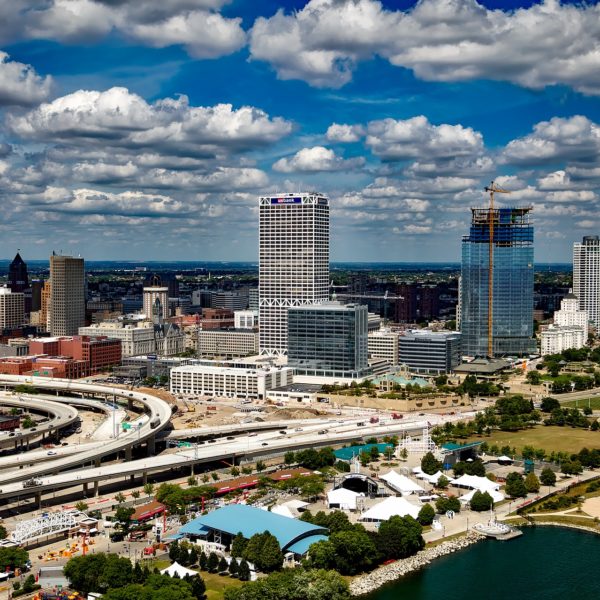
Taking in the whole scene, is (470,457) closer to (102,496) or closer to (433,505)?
(433,505)

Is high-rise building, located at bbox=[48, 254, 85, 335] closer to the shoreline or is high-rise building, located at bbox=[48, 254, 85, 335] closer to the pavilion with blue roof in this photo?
the pavilion with blue roof

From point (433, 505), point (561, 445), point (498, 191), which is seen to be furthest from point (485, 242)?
point (433, 505)

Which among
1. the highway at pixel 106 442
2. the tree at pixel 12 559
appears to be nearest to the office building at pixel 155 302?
the highway at pixel 106 442

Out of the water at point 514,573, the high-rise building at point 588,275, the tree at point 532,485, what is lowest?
the water at point 514,573

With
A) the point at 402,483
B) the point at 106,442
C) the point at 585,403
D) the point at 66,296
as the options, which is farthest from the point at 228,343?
the point at 402,483

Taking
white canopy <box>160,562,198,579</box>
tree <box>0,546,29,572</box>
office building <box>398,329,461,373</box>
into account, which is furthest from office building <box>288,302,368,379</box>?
tree <box>0,546,29,572</box>

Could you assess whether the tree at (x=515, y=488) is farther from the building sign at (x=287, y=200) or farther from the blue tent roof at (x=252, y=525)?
the building sign at (x=287, y=200)
